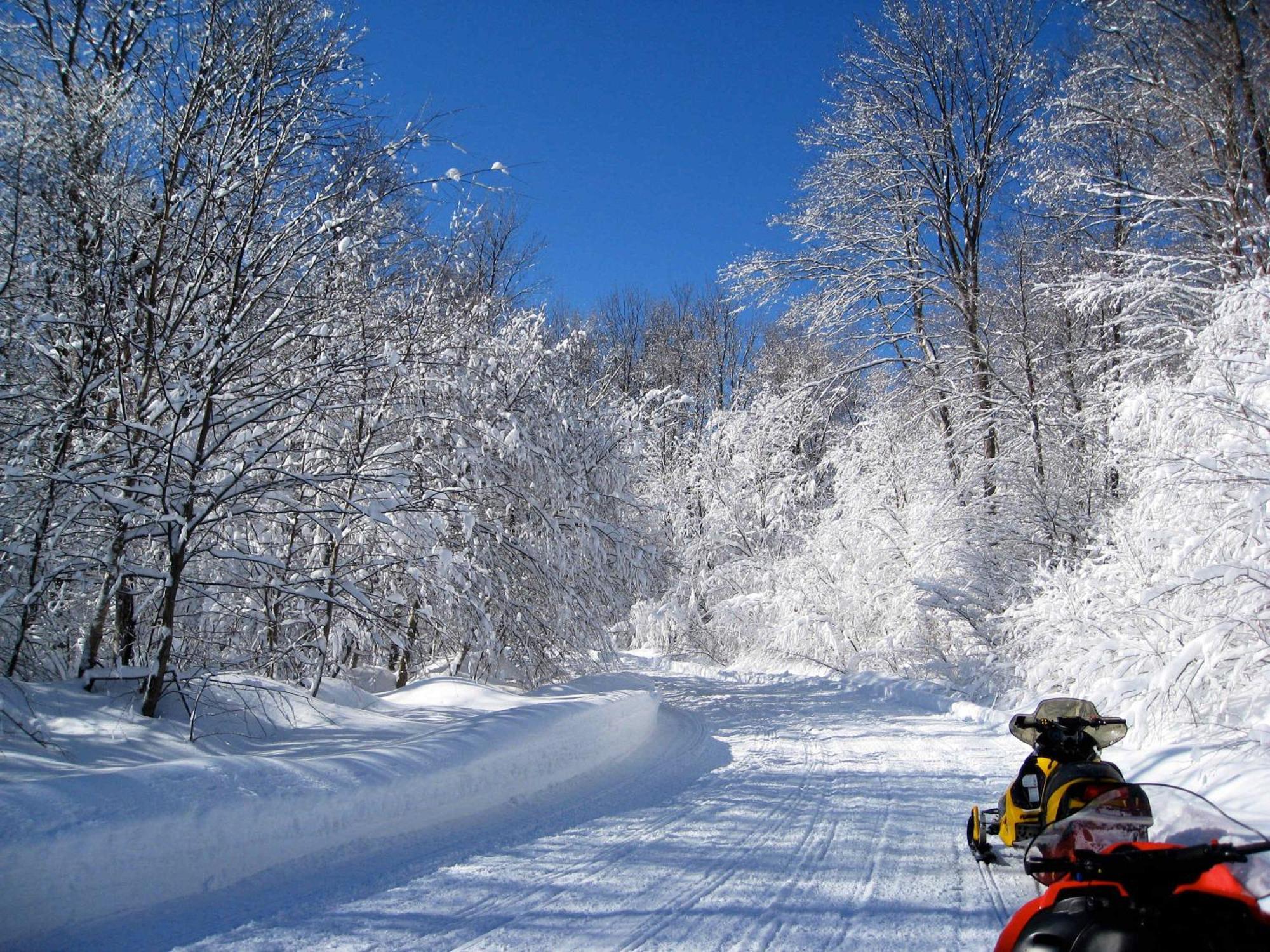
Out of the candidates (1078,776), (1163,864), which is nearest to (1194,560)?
(1078,776)

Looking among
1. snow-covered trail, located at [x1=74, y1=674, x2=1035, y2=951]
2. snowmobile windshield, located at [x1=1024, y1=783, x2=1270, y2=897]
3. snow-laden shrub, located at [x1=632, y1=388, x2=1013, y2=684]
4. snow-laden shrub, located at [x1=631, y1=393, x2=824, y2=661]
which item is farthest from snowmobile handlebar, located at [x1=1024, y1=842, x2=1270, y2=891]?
snow-laden shrub, located at [x1=631, y1=393, x2=824, y2=661]

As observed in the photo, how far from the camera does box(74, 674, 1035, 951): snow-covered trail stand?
3.57 metres

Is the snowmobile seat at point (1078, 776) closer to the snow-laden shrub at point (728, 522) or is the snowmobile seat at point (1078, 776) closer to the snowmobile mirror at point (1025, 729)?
the snowmobile mirror at point (1025, 729)

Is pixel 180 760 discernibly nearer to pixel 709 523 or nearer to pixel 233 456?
pixel 233 456

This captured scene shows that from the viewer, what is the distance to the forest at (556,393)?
5992mm

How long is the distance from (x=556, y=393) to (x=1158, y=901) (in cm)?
1159

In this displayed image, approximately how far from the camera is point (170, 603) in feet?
18.7

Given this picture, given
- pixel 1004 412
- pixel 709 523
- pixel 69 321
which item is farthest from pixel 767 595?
pixel 69 321

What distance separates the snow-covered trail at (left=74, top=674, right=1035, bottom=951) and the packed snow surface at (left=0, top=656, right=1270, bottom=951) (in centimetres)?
2

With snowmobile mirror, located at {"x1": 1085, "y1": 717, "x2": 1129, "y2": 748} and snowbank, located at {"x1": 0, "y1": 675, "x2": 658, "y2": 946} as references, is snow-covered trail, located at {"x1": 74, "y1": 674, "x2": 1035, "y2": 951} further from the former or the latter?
snowmobile mirror, located at {"x1": 1085, "y1": 717, "x2": 1129, "y2": 748}

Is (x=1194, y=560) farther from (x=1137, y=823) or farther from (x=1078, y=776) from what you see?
(x=1137, y=823)

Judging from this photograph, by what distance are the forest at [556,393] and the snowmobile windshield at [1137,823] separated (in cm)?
367

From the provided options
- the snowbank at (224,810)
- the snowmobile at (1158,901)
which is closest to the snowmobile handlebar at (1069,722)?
the snowmobile at (1158,901)

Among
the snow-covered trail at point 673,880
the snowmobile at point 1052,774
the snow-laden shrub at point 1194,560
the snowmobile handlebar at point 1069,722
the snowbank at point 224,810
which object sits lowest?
the snow-covered trail at point 673,880
